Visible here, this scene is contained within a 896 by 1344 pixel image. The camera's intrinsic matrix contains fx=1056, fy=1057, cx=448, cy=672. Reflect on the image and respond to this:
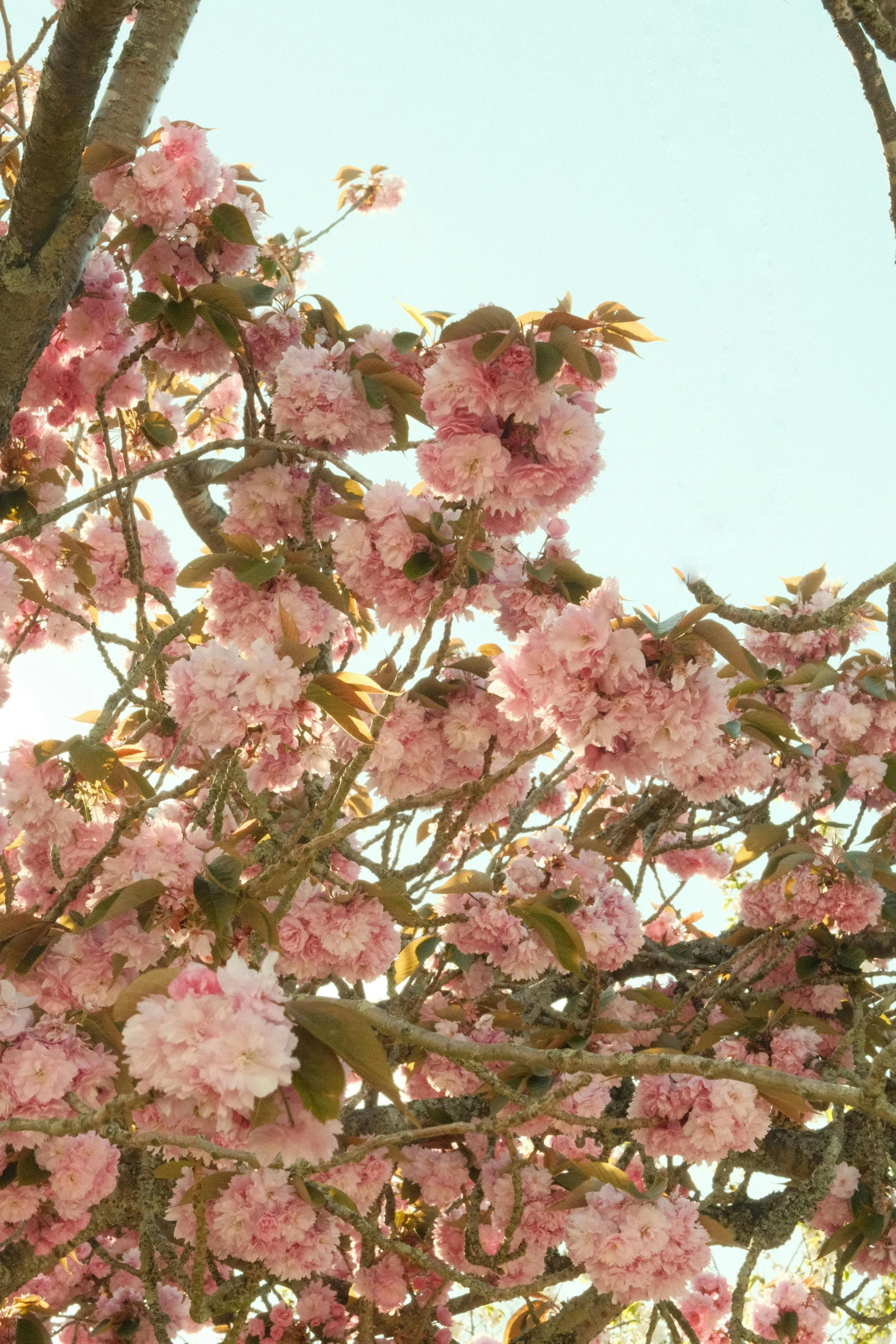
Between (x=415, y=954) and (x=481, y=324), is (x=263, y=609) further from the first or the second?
(x=415, y=954)

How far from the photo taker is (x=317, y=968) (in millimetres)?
2100

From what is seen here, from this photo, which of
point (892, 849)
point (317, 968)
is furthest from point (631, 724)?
point (892, 849)

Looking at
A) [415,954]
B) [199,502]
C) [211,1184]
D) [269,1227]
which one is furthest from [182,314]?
[269,1227]

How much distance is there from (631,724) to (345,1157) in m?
0.73

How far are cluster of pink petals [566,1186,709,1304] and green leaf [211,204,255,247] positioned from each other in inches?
80.0

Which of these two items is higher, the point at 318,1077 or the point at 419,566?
the point at 419,566

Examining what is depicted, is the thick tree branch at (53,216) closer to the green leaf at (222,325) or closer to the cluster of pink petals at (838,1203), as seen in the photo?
the green leaf at (222,325)

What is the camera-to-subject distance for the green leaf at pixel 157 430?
2.63 meters

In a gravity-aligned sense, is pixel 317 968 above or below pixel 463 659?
below

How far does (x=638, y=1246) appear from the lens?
74.6 inches

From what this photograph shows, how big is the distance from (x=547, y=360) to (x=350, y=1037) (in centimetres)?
99

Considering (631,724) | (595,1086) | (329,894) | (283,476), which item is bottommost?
(595,1086)

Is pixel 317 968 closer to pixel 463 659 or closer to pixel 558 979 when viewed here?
pixel 463 659

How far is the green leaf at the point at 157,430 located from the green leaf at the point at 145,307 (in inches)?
19.3
